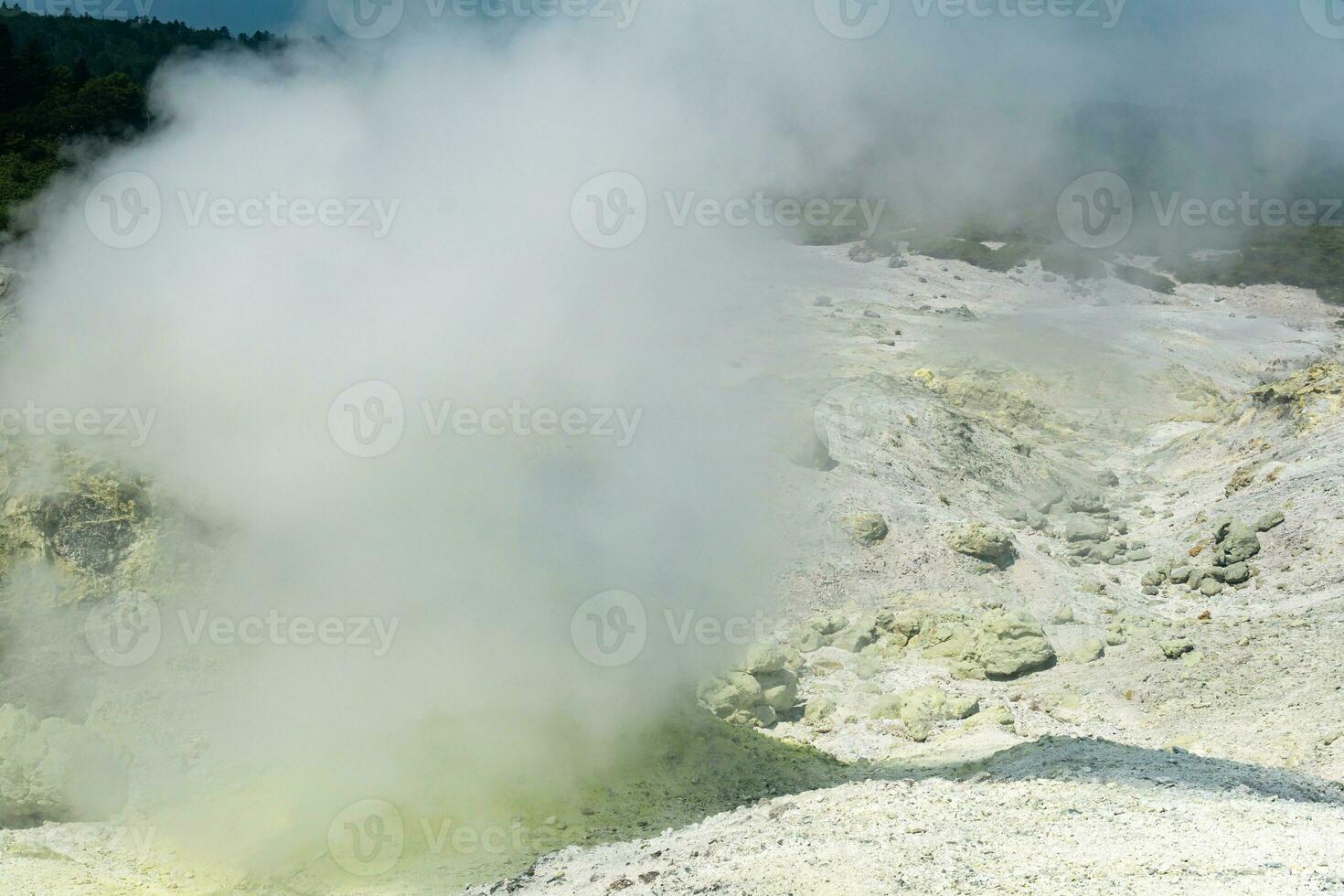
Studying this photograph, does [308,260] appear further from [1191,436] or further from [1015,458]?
[1191,436]

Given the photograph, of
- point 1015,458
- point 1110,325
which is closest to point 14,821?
point 1015,458

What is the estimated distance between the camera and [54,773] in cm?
613

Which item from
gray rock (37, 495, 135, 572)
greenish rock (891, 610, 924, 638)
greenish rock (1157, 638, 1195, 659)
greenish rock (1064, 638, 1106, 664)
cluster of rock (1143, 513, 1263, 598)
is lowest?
greenish rock (1064, 638, 1106, 664)

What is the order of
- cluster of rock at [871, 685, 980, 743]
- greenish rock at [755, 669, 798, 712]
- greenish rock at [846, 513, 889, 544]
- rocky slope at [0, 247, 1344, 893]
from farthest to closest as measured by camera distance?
greenish rock at [846, 513, 889, 544], greenish rock at [755, 669, 798, 712], cluster of rock at [871, 685, 980, 743], rocky slope at [0, 247, 1344, 893]

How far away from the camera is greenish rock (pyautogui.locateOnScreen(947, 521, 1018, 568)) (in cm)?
1095

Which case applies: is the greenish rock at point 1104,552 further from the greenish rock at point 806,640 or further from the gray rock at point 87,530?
the gray rock at point 87,530

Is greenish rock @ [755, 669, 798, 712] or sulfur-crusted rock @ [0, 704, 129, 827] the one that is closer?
sulfur-crusted rock @ [0, 704, 129, 827]

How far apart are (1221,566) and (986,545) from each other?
2292 mm

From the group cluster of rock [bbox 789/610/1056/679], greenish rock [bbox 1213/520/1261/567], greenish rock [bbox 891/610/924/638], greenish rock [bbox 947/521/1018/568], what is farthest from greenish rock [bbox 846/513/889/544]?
greenish rock [bbox 1213/520/1261/567]

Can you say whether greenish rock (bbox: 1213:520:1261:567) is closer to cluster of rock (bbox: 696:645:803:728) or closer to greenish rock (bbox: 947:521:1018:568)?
greenish rock (bbox: 947:521:1018:568)

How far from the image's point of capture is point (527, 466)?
9.76 meters

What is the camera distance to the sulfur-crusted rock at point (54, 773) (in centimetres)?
605

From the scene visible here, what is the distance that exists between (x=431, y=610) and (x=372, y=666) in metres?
0.65

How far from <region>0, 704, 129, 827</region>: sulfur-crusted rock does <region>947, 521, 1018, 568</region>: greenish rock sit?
7778 millimetres
